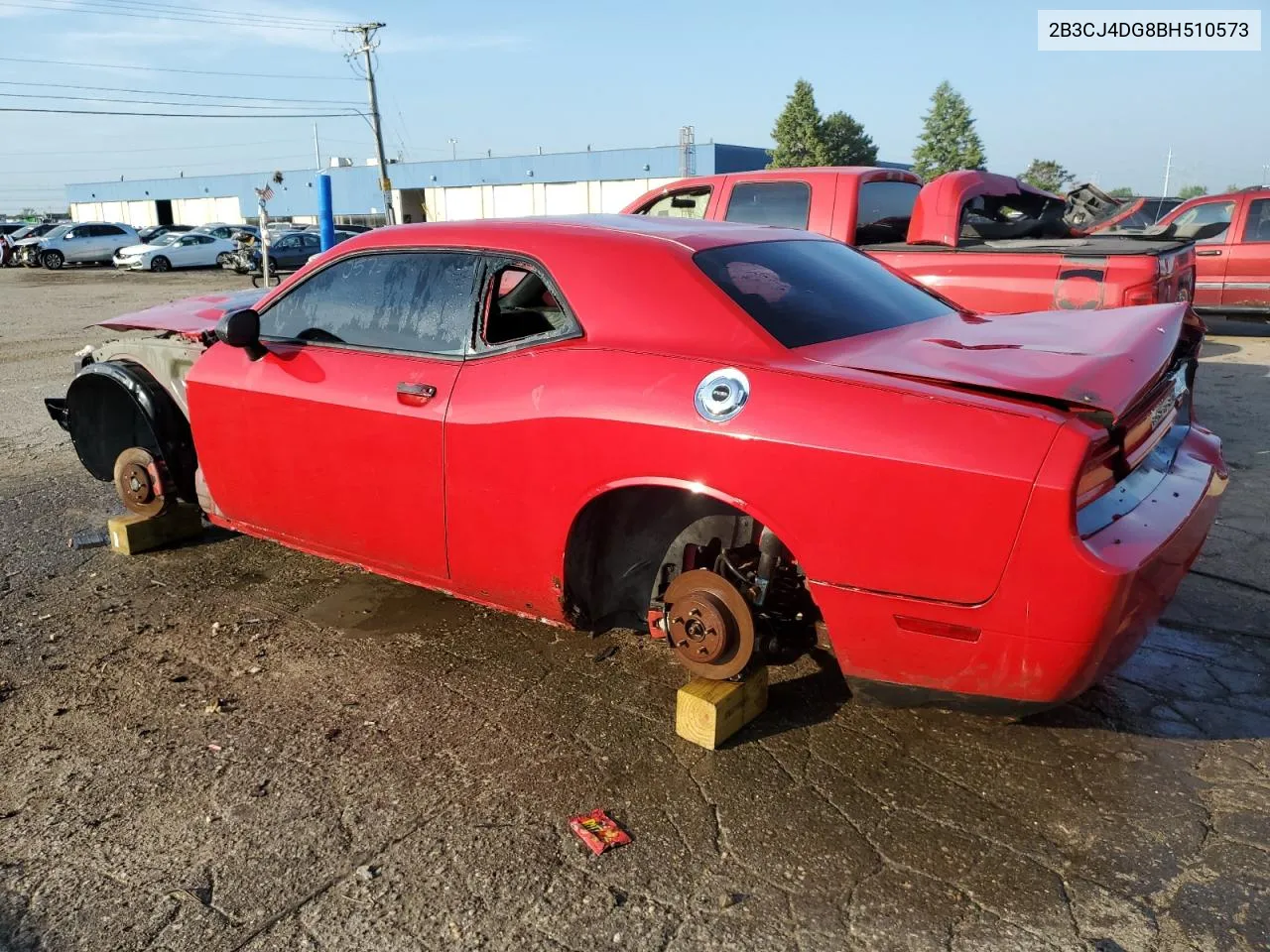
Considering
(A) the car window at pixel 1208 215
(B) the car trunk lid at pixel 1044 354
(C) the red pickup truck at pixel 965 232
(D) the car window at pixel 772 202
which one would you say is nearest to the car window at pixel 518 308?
(B) the car trunk lid at pixel 1044 354

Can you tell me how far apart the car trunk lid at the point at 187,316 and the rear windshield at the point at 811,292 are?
2509 millimetres

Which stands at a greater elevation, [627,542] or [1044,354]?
[1044,354]

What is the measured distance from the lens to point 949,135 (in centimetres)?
7444

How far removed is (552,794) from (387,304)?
1.88 metres

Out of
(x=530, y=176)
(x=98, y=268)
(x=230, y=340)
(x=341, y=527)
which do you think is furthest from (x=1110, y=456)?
(x=530, y=176)

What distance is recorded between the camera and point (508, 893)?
2359 mm

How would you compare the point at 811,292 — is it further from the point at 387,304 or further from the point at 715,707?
the point at 387,304

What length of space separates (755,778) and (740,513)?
31.0 inches

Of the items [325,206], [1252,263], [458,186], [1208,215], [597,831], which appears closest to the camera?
[597,831]

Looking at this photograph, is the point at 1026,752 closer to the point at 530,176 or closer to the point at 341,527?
the point at 341,527

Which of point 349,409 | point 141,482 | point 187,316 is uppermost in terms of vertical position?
point 187,316

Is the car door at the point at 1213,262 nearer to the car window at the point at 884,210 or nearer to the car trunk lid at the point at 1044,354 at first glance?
the car window at the point at 884,210

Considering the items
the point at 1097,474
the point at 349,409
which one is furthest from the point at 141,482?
the point at 1097,474

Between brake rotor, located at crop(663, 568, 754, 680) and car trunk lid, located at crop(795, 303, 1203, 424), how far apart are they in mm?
744
